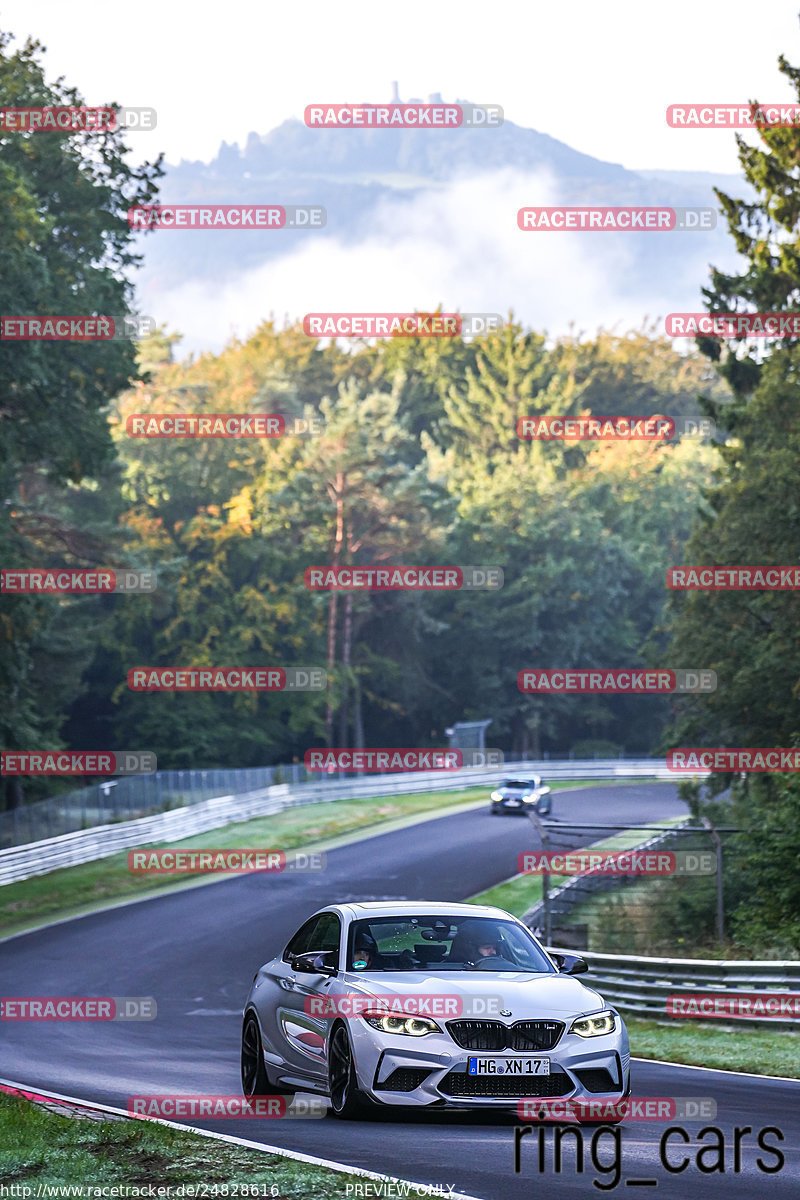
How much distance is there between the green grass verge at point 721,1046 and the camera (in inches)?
595

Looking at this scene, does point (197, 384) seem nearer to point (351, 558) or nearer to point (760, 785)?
point (351, 558)

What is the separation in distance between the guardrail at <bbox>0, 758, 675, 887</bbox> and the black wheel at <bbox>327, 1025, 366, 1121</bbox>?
29.0 meters

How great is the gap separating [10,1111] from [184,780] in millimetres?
40313

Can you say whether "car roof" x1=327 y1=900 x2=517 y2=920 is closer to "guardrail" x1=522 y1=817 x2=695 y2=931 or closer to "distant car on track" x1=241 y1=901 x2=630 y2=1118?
"distant car on track" x1=241 y1=901 x2=630 y2=1118

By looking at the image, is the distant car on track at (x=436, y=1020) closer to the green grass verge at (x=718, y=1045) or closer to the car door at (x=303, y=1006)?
the car door at (x=303, y=1006)

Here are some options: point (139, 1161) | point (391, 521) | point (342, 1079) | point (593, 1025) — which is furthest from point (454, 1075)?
point (391, 521)

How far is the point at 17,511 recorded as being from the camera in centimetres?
4988

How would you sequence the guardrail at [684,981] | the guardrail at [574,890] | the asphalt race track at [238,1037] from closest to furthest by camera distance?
1. the asphalt race track at [238,1037]
2. the guardrail at [684,981]
3. the guardrail at [574,890]

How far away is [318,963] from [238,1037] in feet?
31.2

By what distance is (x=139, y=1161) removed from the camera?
850 cm

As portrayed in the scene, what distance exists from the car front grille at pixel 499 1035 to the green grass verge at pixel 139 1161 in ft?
4.76

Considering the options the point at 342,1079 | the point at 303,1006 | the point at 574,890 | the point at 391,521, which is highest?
the point at 391,521

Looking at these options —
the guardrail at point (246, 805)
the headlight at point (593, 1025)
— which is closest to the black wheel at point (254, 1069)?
the headlight at point (593, 1025)

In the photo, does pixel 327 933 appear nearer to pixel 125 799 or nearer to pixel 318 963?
pixel 318 963
